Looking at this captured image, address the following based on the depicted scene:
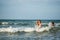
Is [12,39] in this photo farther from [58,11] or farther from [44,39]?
[58,11]

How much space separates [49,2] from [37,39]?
3.63 meters

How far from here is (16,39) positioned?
4.05 meters

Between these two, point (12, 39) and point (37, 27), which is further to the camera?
A: point (37, 27)

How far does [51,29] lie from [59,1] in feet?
4.44

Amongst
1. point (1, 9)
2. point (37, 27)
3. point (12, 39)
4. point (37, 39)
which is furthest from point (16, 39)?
point (1, 9)

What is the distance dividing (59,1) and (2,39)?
323cm

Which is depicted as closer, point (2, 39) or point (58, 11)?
point (2, 39)

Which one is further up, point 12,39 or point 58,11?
point 12,39

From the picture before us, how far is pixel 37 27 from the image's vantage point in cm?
540

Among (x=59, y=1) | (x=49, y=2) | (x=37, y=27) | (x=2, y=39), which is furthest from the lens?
(x=49, y=2)

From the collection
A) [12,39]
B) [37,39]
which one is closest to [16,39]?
[12,39]

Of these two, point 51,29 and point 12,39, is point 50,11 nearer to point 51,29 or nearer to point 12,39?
point 51,29

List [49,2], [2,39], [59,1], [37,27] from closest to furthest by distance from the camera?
[2,39] → [37,27] → [59,1] → [49,2]

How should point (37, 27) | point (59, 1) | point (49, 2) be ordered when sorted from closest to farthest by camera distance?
point (37, 27) < point (59, 1) < point (49, 2)
